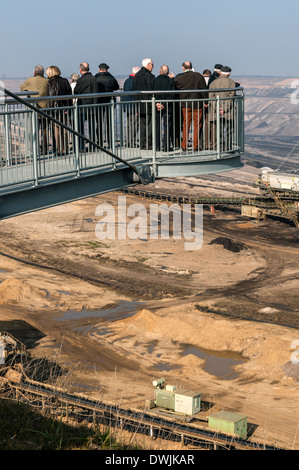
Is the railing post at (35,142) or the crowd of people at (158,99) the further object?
the crowd of people at (158,99)

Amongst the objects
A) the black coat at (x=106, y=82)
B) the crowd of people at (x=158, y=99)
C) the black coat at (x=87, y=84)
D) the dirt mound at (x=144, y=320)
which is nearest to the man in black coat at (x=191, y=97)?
the crowd of people at (x=158, y=99)

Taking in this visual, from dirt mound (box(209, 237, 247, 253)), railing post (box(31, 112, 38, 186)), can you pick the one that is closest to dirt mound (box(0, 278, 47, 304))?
dirt mound (box(209, 237, 247, 253))

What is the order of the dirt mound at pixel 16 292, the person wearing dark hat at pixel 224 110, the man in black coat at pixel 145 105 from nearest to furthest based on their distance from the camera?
the man in black coat at pixel 145 105 → the person wearing dark hat at pixel 224 110 → the dirt mound at pixel 16 292

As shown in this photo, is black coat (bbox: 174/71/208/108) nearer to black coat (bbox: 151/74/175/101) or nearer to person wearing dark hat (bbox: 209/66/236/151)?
black coat (bbox: 151/74/175/101)

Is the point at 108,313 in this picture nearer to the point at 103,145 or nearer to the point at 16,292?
the point at 16,292

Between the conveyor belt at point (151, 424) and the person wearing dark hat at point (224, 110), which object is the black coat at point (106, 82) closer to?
the person wearing dark hat at point (224, 110)

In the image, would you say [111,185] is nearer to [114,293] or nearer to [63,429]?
[63,429]

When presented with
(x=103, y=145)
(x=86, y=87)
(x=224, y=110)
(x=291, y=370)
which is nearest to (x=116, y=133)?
(x=103, y=145)
